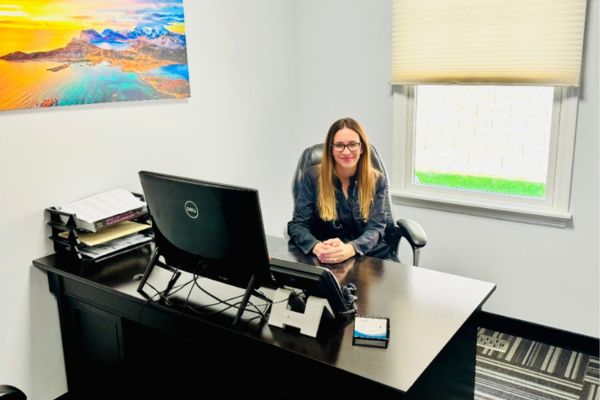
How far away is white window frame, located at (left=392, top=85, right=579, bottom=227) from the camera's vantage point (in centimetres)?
268

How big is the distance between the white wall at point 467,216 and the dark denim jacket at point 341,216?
744 mm

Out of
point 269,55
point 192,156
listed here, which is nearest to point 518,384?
point 192,156

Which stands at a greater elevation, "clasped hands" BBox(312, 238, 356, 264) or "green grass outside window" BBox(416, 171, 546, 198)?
"green grass outside window" BBox(416, 171, 546, 198)

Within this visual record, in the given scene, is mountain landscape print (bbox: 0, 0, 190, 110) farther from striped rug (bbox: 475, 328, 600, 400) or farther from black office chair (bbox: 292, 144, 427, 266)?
striped rug (bbox: 475, 328, 600, 400)

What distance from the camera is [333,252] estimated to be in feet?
7.25

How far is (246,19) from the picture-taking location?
3.08 metres

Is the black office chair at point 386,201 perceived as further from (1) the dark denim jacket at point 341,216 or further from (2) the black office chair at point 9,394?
(2) the black office chair at point 9,394

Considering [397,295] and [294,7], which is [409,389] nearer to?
[397,295]

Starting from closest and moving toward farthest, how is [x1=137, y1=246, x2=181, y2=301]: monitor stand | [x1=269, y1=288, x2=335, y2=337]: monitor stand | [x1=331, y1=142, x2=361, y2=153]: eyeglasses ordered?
[x1=269, y1=288, x2=335, y2=337]: monitor stand → [x1=137, y1=246, x2=181, y2=301]: monitor stand → [x1=331, y1=142, x2=361, y2=153]: eyeglasses

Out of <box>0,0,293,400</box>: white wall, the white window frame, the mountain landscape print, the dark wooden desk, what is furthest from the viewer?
the white window frame

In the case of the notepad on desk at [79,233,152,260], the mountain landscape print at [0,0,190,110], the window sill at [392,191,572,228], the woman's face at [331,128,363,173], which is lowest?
the window sill at [392,191,572,228]

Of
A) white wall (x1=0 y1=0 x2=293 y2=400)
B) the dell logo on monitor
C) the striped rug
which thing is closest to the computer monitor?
the dell logo on monitor

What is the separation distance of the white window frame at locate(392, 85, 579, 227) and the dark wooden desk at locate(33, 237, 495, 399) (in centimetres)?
103

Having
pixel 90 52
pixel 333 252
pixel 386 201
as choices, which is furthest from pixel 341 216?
pixel 90 52
